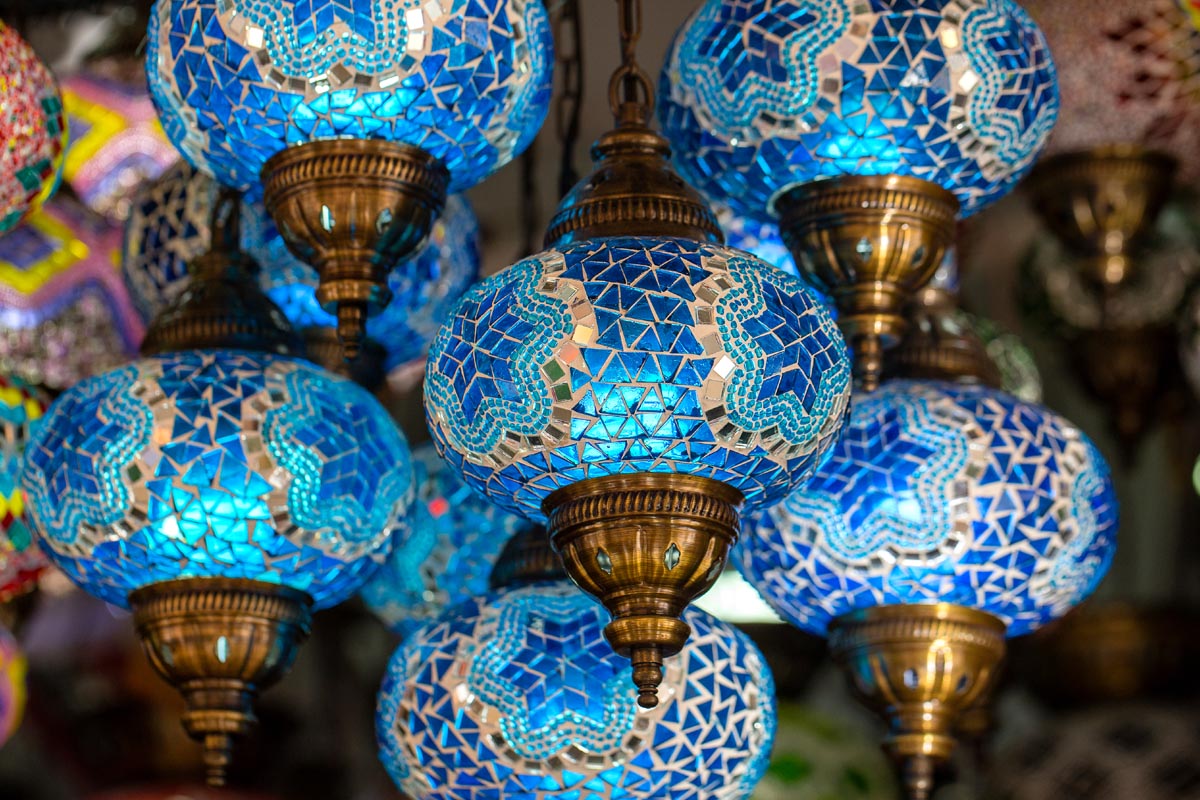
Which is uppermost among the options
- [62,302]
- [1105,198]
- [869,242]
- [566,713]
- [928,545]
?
[1105,198]

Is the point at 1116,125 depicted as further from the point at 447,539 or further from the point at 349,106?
the point at 349,106

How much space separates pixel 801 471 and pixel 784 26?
24 cm

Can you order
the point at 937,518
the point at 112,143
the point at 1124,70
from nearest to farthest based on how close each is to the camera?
the point at 937,518, the point at 1124,70, the point at 112,143

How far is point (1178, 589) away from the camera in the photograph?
8.50 feet

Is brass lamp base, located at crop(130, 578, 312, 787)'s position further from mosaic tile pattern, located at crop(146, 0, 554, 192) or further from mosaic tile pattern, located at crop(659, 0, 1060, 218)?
mosaic tile pattern, located at crop(659, 0, 1060, 218)

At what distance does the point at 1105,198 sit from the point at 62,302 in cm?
76

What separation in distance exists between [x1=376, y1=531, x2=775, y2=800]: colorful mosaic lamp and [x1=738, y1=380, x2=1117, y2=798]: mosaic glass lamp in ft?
0.22

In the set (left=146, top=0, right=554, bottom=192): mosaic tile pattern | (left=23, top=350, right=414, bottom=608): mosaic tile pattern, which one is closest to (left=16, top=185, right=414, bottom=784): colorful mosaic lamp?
(left=23, top=350, right=414, bottom=608): mosaic tile pattern

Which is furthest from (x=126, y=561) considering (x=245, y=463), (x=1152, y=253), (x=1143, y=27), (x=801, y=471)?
(x=1152, y=253)

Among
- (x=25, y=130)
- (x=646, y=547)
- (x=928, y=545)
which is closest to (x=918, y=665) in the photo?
(x=928, y=545)

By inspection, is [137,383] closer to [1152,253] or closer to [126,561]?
Answer: [126,561]

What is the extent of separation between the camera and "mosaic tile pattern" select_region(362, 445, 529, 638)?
1.18 meters

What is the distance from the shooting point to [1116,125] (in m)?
1.44

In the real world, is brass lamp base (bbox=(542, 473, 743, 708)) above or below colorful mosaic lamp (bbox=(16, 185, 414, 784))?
below
